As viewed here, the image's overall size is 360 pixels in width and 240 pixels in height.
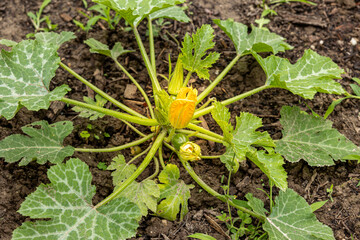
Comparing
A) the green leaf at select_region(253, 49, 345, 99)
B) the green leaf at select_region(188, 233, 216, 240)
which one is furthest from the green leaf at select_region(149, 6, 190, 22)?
the green leaf at select_region(188, 233, 216, 240)

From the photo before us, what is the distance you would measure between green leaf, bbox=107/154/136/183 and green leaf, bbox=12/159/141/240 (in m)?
0.32

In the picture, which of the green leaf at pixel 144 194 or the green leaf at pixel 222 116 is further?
the green leaf at pixel 144 194

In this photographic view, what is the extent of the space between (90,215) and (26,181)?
2.39ft

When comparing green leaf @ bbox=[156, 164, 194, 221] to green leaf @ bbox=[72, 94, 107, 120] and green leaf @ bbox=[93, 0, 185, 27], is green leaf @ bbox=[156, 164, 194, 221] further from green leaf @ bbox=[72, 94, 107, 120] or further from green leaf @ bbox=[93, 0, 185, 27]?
green leaf @ bbox=[93, 0, 185, 27]

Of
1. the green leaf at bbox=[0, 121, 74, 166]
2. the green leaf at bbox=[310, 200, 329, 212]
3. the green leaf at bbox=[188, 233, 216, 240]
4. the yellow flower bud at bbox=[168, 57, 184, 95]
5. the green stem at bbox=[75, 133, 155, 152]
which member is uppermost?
the yellow flower bud at bbox=[168, 57, 184, 95]

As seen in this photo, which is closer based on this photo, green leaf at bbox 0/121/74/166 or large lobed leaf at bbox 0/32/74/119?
large lobed leaf at bbox 0/32/74/119

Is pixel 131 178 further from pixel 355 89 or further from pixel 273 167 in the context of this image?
pixel 355 89

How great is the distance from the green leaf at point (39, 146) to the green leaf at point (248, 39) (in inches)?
62.6

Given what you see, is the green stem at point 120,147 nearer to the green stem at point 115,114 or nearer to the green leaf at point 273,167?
the green stem at point 115,114

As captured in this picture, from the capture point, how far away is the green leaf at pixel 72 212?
2.05 m

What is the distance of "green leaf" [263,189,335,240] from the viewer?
90.4 inches

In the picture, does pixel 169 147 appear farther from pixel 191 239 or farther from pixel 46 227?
pixel 46 227

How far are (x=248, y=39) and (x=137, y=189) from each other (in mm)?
1698

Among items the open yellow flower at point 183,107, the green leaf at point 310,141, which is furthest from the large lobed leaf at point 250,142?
the green leaf at point 310,141
